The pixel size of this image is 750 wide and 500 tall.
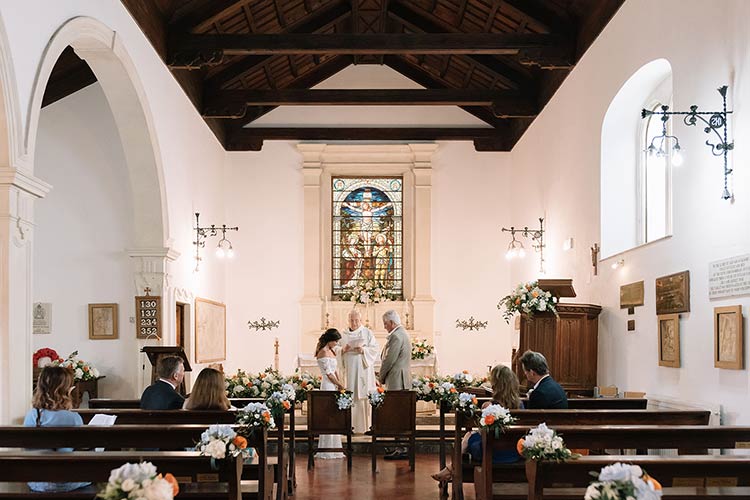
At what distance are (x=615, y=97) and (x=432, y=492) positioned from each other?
180 inches

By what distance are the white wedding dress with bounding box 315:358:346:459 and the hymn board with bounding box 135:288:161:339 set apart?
197 cm

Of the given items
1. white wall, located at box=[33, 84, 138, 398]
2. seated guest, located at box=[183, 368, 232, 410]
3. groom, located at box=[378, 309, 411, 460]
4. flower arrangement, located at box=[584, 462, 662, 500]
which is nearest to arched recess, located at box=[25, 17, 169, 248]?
white wall, located at box=[33, 84, 138, 398]

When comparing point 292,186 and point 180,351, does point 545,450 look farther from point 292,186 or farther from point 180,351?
point 292,186

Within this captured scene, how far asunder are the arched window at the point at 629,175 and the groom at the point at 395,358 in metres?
2.50

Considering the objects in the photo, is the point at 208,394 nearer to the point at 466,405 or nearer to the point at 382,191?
the point at 466,405

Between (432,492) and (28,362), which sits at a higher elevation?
(28,362)

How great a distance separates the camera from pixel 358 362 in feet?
35.3

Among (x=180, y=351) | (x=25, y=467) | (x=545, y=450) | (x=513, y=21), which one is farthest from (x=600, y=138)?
(x=25, y=467)

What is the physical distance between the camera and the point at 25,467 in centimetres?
471

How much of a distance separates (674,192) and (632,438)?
3.08 m

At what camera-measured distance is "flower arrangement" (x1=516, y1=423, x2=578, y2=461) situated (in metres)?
4.40

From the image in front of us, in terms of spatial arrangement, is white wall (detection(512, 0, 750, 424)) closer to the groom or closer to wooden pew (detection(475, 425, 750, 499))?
wooden pew (detection(475, 425, 750, 499))

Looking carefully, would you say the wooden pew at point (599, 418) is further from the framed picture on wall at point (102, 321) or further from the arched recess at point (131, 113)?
the framed picture on wall at point (102, 321)

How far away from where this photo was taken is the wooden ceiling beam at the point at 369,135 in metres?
16.1
